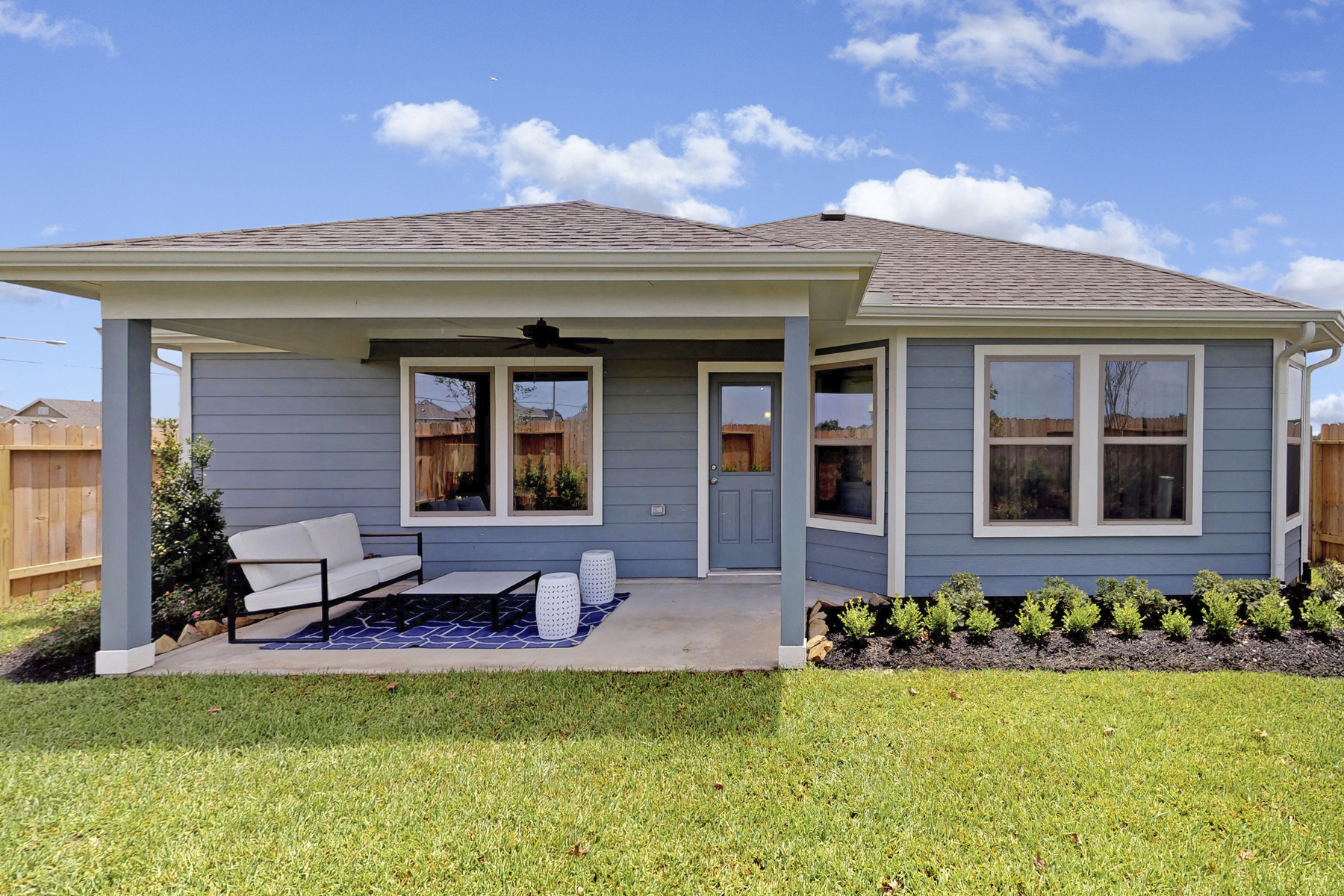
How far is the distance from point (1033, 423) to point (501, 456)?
5.16 meters

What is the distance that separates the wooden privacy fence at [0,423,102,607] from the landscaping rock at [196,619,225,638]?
1.44 meters

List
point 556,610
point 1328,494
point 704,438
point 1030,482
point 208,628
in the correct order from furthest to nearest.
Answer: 1. point 1328,494
2. point 704,438
3. point 1030,482
4. point 208,628
5. point 556,610

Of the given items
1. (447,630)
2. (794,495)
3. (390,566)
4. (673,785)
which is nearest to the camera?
(673,785)

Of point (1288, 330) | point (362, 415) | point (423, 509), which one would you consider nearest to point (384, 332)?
point (362, 415)

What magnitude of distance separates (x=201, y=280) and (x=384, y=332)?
2.28m

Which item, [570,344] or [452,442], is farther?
[452,442]

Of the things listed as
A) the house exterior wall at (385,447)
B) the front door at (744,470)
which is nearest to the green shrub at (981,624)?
the front door at (744,470)

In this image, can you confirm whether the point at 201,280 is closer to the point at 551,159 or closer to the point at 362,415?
the point at 362,415

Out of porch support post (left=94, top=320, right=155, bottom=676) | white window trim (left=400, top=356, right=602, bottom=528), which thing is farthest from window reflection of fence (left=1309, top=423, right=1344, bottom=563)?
porch support post (left=94, top=320, right=155, bottom=676)

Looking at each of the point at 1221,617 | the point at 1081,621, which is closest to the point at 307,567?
the point at 1081,621

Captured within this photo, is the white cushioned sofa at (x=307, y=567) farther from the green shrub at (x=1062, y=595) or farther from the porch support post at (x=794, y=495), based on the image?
the green shrub at (x=1062, y=595)

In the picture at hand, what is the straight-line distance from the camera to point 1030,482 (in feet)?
18.0

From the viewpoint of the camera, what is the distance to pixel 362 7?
7.12 meters

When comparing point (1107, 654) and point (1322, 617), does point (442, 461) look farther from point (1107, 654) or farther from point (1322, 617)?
point (1322, 617)
